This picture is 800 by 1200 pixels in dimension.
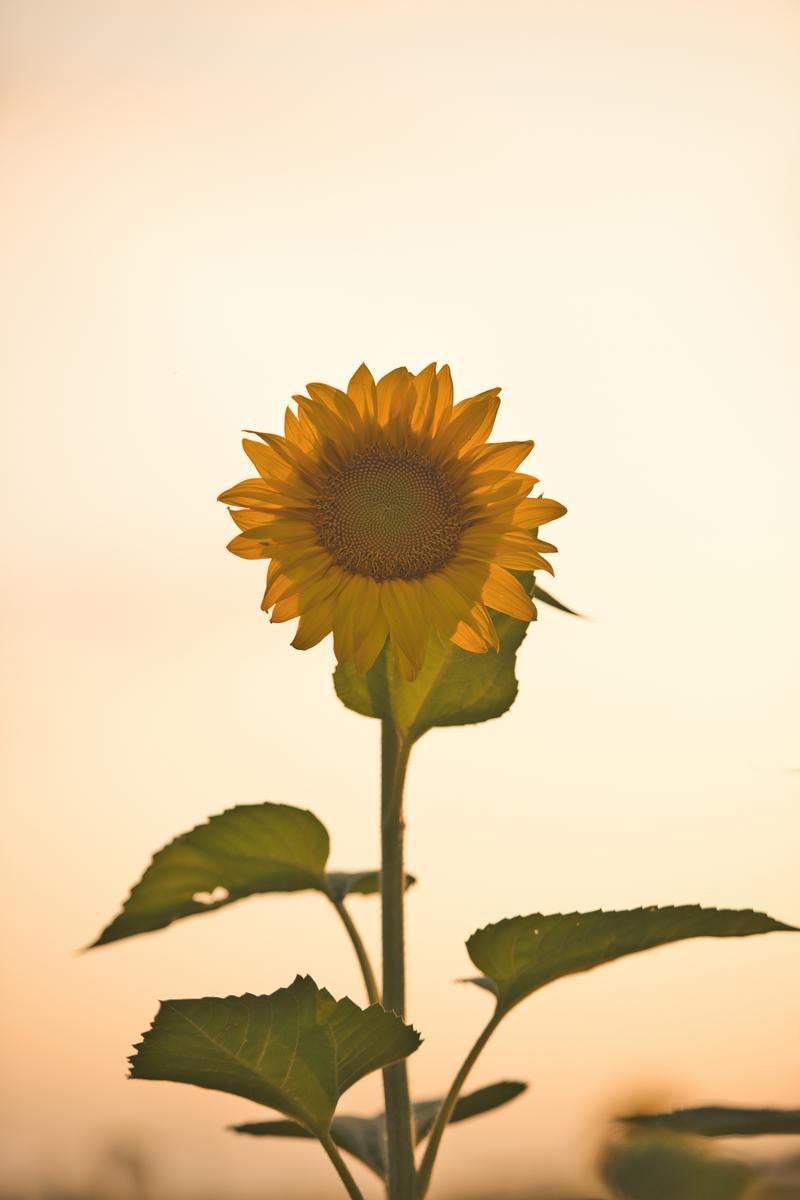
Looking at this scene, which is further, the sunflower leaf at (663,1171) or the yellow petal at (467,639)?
the yellow petal at (467,639)

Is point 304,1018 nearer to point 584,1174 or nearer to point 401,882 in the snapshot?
point 401,882

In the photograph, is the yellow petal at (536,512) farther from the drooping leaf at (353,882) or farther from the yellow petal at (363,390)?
the drooping leaf at (353,882)

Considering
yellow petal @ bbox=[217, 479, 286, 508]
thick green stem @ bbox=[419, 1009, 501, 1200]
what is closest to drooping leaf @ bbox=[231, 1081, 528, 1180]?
thick green stem @ bbox=[419, 1009, 501, 1200]

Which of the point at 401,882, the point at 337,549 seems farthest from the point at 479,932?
the point at 337,549

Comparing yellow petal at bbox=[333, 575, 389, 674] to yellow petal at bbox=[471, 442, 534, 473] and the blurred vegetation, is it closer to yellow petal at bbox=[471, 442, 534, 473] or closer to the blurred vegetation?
yellow petal at bbox=[471, 442, 534, 473]

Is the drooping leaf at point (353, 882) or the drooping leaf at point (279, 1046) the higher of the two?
the drooping leaf at point (353, 882)

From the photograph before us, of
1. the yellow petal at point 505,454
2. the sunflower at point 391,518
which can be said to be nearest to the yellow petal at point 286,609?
the sunflower at point 391,518
